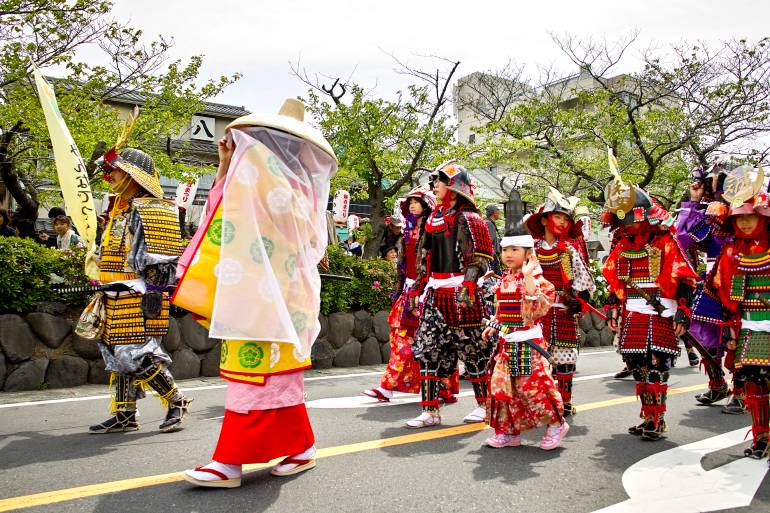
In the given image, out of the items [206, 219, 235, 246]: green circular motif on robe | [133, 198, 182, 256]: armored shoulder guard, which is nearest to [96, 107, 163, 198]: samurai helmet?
[133, 198, 182, 256]: armored shoulder guard

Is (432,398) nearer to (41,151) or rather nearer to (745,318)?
(745,318)

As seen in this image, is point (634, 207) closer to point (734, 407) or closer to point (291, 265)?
point (734, 407)

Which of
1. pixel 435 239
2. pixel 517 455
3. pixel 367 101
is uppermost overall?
pixel 367 101

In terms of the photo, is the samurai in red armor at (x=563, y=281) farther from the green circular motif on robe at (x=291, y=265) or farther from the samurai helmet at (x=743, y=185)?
the green circular motif on robe at (x=291, y=265)

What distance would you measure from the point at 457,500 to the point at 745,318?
2.78 meters

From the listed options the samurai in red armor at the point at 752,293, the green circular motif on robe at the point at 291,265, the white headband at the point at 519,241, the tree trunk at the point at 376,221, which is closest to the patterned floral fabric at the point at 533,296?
the white headband at the point at 519,241

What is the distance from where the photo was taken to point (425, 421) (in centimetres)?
552

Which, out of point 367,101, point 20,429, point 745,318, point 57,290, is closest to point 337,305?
point 57,290

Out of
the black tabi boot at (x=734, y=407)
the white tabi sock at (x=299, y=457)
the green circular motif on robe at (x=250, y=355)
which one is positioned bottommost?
the black tabi boot at (x=734, y=407)

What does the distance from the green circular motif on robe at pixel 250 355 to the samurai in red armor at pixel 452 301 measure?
2.16m

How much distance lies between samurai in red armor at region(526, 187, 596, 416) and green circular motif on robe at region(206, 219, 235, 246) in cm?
350

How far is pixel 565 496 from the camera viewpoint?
12.5 ft

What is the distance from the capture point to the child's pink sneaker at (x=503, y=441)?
191 inches

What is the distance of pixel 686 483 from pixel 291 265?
2.90 metres
